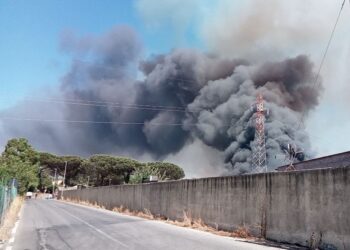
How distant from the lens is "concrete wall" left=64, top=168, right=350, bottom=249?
40.3ft

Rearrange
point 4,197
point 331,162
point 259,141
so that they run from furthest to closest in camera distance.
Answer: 1. point 259,141
2. point 331,162
3. point 4,197

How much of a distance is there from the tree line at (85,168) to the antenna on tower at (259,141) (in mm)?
17752

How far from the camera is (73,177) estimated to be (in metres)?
114

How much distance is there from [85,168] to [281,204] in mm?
96268

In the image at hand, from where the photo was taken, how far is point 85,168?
10750cm

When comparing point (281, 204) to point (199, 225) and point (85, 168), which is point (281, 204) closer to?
point (199, 225)

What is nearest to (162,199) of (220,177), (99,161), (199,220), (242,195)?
(199,220)

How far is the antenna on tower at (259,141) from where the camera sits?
7362 cm

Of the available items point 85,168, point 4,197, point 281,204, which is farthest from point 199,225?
point 85,168

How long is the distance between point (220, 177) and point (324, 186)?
7.54 metres

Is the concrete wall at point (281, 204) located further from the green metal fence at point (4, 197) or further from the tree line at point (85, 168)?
the tree line at point (85, 168)

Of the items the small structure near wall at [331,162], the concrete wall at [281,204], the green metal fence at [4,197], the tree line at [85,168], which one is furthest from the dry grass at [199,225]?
the tree line at [85,168]

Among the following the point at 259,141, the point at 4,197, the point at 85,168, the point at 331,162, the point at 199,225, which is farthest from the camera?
the point at 85,168

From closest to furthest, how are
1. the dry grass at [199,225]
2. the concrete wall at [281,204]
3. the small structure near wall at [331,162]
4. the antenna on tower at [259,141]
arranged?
1. the concrete wall at [281,204]
2. the dry grass at [199,225]
3. the small structure near wall at [331,162]
4. the antenna on tower at [259,141]
